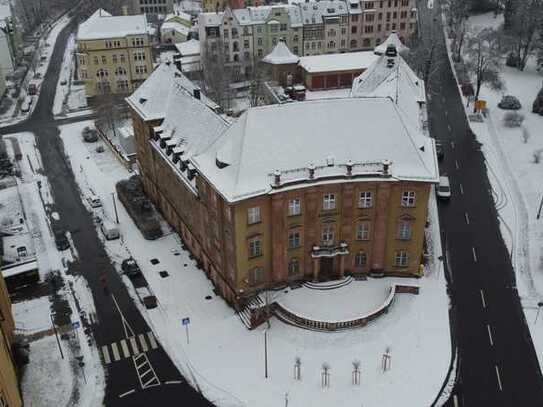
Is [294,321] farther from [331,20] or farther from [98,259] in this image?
[331,20]

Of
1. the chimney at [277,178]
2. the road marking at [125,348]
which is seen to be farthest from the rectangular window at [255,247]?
the road marking at [125,348]

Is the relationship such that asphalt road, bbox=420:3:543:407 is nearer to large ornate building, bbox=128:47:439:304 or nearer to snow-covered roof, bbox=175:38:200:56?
large ornate building, bbox=128:47:439:304

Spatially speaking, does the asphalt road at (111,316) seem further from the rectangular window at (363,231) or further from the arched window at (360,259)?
the rectangular window at (363,231)

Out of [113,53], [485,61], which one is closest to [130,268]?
[113,53]

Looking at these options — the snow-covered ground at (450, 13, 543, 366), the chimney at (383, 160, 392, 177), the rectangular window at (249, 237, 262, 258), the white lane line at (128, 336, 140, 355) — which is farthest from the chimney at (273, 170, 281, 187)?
the snow-covered ground at (450, 13, 543, 366)

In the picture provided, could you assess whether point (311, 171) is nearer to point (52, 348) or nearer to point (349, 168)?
point (349, 168)

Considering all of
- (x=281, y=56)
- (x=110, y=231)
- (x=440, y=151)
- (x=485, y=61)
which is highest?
(x=281, y=56)
